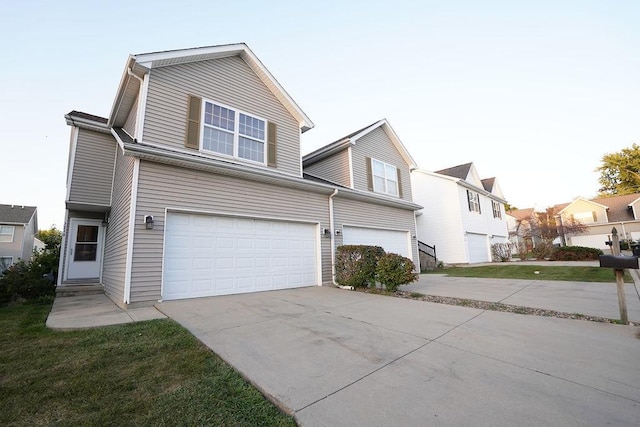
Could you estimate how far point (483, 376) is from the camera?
2.72 meters

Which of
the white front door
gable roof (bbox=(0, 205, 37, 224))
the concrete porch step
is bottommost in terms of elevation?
the concrete porch step

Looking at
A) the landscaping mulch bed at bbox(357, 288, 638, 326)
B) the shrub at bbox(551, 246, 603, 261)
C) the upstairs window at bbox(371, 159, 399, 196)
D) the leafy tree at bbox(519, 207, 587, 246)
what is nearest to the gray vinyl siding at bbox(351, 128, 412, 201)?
the upstairs window at bbox(371, 159, 399, 196)

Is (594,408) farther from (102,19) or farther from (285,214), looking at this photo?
(102,19)

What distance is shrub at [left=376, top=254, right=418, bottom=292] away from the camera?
745 cm

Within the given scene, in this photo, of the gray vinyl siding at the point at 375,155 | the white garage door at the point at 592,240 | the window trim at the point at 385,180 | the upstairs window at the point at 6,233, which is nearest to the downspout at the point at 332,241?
the gray vinyl siding at the point at 375,155

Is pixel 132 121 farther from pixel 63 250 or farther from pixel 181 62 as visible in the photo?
pixel 63 250

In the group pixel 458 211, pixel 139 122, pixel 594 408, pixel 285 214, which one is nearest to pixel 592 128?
pixel 458 211

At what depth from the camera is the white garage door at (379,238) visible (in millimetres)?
10570

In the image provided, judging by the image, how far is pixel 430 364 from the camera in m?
3.02

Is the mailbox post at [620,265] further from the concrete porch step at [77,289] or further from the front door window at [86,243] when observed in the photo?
the front door window at [86,243]

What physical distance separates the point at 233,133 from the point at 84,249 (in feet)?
24.9

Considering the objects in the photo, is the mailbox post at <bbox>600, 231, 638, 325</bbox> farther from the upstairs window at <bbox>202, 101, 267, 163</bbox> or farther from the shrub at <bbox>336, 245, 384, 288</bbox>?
the upstairs window at <bbox>202, 101, 267, 163</bbox>

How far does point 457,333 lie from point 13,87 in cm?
1617

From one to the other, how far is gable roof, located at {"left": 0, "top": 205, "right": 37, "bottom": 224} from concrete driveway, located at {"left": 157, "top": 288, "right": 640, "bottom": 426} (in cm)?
2788
